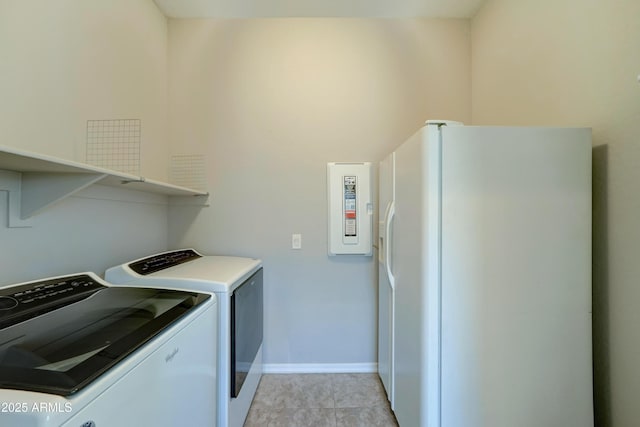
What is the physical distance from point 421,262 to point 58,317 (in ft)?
4.52

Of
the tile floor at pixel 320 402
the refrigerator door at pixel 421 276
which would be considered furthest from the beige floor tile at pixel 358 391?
the refrigerator door at pixel 421 276

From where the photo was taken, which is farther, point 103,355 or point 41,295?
point 41,295

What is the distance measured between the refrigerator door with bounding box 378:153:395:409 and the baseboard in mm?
139

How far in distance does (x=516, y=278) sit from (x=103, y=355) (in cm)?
148

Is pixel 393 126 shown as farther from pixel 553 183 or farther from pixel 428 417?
pixel 428 417

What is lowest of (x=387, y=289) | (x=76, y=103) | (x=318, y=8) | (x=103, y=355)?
(x=387, y=289)

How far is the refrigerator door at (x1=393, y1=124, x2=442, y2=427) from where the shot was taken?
3.68 feet

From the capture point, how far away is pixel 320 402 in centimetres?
183

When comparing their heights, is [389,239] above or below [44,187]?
below

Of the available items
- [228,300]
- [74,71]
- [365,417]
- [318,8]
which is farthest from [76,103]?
[365,417]

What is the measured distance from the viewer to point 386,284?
1.83 meters

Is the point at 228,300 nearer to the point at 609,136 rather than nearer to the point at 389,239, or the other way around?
the point at 389,239

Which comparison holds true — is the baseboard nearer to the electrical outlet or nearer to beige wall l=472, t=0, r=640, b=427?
the electrical outlet

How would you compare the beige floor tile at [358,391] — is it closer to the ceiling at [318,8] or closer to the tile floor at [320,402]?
the tile floor at [320,402]
